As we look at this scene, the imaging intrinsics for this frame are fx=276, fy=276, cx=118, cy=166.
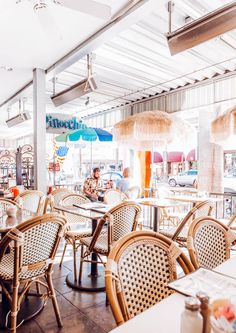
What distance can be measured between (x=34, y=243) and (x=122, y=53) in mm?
3875

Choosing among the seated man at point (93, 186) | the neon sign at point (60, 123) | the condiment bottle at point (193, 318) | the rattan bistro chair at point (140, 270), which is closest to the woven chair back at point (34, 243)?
the rattan bistro chair at point (140, 270)

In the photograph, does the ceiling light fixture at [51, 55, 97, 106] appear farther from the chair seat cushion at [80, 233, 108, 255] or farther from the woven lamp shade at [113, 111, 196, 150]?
the chair seat cushion at [80, 233, 108, 255]

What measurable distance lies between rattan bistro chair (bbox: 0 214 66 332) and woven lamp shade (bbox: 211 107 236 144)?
89.5 inches

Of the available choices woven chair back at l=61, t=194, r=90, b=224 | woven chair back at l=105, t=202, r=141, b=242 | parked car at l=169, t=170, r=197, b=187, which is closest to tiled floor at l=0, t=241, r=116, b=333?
woven chair back at l=105, t=202, r=141, b=242

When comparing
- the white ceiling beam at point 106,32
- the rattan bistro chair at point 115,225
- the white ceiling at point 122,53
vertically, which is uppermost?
the white ceiling at point 122,53

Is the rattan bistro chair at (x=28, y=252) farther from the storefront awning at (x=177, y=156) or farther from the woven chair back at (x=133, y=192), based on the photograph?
the storefront awning at (x=177, y=156)

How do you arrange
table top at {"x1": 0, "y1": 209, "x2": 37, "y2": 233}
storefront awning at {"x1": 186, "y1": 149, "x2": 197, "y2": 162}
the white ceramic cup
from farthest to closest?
storefront awning at {"x1": 186, "y1": 149, "x2": 197, "y2": 162}
the white ceramic cup
table top at {"x1": 0, "y1": 209, "x2": 37, "y2": 233}

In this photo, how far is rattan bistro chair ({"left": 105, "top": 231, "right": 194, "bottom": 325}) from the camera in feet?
4.32

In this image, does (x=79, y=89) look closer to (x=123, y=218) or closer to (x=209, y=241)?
(x=123, y=218)

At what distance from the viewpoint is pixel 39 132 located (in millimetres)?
5090

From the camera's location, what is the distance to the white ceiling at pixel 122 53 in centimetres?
350

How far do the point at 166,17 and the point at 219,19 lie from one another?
148 cm

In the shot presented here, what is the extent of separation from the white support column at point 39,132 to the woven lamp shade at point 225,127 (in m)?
3.04

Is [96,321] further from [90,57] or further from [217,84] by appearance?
[217,84]
